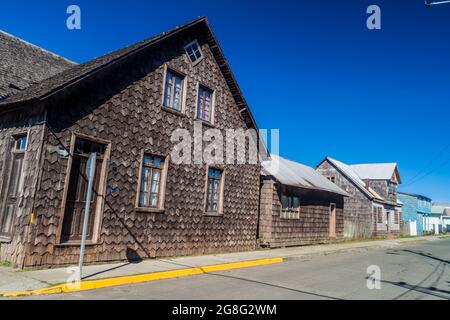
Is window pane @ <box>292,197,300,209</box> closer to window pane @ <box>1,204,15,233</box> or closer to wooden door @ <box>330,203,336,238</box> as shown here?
wooden door @ <box>330,203,336,238</box>

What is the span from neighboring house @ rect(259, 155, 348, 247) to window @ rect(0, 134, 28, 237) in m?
10.6

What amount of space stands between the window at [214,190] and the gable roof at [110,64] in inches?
124

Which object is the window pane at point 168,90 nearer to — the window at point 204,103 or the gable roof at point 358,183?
the window at point 204,103

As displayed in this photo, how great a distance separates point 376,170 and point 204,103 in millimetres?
31948

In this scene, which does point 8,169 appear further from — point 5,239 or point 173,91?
point 173,91

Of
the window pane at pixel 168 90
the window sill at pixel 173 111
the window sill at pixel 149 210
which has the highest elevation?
the window pane at pixel 168 90

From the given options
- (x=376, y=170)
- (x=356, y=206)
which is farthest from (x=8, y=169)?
(x=376, y=170)

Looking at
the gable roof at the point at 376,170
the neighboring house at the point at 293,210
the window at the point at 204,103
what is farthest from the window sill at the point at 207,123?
the gable roof at the point at 376,170

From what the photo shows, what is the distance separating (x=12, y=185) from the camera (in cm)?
941

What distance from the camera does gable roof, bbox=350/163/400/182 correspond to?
38.9 m

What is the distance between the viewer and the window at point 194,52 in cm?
1340
